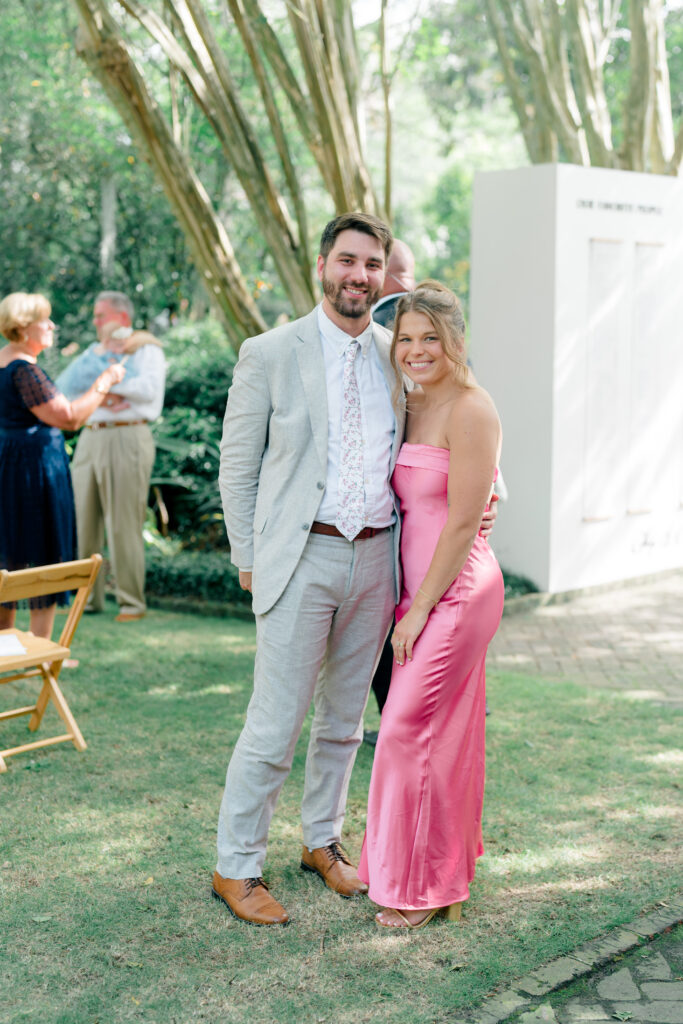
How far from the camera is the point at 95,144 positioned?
19016mm

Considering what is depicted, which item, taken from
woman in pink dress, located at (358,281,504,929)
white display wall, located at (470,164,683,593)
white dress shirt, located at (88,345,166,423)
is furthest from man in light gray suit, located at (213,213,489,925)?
white display wall, located at (470,164,683,593)

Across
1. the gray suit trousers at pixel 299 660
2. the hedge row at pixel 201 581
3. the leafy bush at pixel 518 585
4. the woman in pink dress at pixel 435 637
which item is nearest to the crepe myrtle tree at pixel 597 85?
the leafy bush at pixel 518 585

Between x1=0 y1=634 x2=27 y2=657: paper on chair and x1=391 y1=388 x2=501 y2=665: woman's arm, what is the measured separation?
2.40 meters

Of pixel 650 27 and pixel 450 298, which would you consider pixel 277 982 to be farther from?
pixel 650 27

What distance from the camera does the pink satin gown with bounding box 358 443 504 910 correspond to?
3.76 meters

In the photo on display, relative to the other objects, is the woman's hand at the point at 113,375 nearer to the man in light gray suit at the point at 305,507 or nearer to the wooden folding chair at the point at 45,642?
the wooden folding chair at the point at 45,642

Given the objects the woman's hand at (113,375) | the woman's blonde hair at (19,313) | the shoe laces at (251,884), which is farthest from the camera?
the woman's hand at (113,375)

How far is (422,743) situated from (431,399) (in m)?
1.20

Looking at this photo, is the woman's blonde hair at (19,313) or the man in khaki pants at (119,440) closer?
the woman's blonde hair at (19,313)

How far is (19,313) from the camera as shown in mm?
6176

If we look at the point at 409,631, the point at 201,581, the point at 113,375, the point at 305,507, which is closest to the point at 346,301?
the point at 305,507

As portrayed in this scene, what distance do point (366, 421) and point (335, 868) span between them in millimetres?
1682

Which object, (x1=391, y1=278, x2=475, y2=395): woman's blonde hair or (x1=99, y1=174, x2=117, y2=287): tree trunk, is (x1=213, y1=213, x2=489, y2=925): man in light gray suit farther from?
(x1=99, y1=174, x2=117, y2=287): tree trunk

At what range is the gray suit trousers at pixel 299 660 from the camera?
3.78 m
